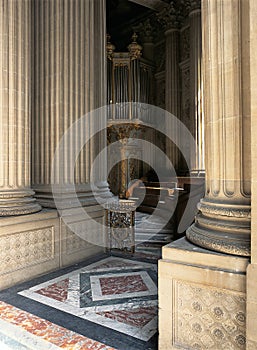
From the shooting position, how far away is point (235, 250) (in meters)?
1.92

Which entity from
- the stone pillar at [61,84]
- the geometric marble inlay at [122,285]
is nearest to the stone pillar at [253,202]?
the geometric marble inlay at [122,285]

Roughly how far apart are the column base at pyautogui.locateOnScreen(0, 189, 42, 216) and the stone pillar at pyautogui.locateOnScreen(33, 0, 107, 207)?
0.51 meters

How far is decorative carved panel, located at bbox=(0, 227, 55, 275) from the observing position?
357cm

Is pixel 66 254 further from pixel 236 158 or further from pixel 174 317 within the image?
pixel 236 158

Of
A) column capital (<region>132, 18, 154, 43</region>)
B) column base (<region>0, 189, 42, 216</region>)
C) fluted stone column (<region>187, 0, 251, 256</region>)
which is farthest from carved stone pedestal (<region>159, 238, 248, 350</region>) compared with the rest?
column capital (<region>132, 18, 154, 43</region>)

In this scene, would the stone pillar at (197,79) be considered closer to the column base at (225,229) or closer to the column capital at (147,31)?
the column capital at (147,31)

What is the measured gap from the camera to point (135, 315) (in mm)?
2873

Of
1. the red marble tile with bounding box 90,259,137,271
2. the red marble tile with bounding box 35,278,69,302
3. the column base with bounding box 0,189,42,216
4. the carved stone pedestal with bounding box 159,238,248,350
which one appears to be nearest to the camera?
the carved stone pedestal with bounding box 159,238,248,350

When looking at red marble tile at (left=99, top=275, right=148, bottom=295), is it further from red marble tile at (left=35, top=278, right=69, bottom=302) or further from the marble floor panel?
red marble tile at (left=35, top=278, right=69, bottom=302)

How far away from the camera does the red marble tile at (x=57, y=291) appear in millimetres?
3313

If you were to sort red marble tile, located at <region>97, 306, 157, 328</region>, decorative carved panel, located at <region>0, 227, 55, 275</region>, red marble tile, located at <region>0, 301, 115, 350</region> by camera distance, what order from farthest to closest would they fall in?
decorative carved panel, located at <region>0, 227, 55, 275</region> → red marble tile, located at <region>97, 306, 157, 328</region> → red marble tile, located at <region>0, 301, 115, 350</region>

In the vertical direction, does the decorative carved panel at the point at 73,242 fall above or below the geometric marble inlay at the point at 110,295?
above

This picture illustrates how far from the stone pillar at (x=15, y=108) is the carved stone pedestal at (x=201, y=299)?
2343 mm

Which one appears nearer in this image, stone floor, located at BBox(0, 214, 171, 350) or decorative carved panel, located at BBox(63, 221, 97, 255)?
stone floor, located at BBox(0, 214, 171, 350)
